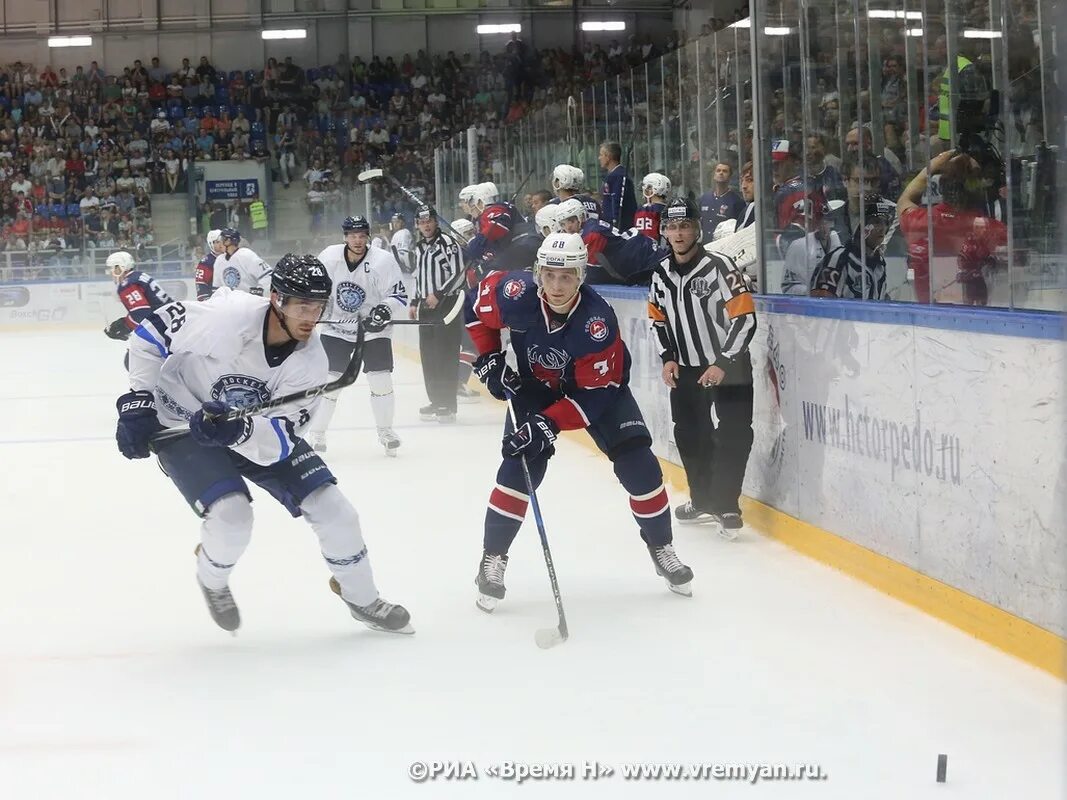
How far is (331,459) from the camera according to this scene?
25.1 ft

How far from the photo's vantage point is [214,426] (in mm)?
3551

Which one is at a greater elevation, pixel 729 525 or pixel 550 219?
pixel 550 219

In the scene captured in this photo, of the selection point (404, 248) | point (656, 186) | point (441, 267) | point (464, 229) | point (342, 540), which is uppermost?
point (404, 248)

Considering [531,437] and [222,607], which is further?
[531,437]

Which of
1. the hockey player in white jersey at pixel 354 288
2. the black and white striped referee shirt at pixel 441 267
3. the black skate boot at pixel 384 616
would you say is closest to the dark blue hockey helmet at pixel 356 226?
the hockey player in white jersey at pixel 354 288

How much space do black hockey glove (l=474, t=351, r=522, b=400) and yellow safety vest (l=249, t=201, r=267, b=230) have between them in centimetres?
1624

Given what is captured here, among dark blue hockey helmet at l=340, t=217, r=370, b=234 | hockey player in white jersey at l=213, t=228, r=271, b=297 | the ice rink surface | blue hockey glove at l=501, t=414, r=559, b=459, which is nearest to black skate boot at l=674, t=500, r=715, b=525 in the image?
the ice rink surface

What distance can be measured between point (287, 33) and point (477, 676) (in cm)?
2189

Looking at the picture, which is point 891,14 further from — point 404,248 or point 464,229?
point 404,248

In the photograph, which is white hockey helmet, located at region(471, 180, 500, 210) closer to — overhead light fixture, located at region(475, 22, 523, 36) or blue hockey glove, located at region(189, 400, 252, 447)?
blue hockey glove, located at region(189, 400, 252, 447)

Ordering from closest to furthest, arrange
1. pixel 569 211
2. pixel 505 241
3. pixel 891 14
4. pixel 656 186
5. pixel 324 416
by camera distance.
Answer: pixel 891 14 → pixel 569 211 → pixel 324 416 → pixel 656 186 → pixel 505 241

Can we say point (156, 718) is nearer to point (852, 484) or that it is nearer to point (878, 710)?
point (878, 710)

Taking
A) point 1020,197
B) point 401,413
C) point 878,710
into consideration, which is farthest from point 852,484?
point 401,413

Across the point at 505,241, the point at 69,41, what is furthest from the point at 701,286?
the point at 69,41
